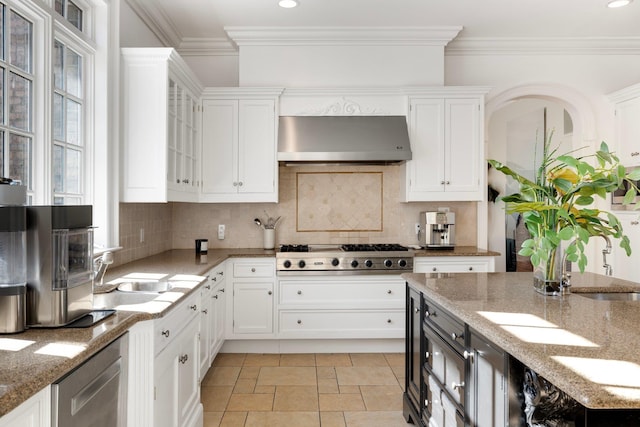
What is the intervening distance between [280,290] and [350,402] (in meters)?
1.26

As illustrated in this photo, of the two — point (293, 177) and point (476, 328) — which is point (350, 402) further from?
point (293, 177)

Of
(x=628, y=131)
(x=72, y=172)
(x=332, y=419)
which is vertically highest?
(x=628, y=131)

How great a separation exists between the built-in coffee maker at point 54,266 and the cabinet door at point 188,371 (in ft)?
2.63

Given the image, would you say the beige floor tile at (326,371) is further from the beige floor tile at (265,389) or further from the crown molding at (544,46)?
the crown molding at (544,46)

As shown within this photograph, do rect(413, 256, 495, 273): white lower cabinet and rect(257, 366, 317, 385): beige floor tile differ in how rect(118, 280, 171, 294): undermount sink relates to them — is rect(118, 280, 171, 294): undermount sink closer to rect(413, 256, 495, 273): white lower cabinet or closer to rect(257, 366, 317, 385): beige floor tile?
rect(257, 366, 317, 385): beige floor tile

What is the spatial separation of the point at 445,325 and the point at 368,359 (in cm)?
208

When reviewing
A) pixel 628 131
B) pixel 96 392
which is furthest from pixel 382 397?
pixel 628 131

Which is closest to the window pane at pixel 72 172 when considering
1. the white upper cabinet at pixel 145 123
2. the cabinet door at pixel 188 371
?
the white upper cabinet at pixel 145 123

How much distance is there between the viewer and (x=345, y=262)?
4.10 metres

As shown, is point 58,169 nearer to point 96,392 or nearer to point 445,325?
point 96,392

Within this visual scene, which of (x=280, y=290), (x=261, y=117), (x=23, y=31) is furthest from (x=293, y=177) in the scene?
(x=23, y=31)

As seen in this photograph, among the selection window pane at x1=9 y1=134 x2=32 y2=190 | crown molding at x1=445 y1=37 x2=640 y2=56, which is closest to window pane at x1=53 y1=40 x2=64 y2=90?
window pane at x1=9 y1=134 x2=32 y2=190

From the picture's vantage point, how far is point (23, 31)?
2.34m

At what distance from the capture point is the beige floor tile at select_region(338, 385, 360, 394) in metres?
3.36
